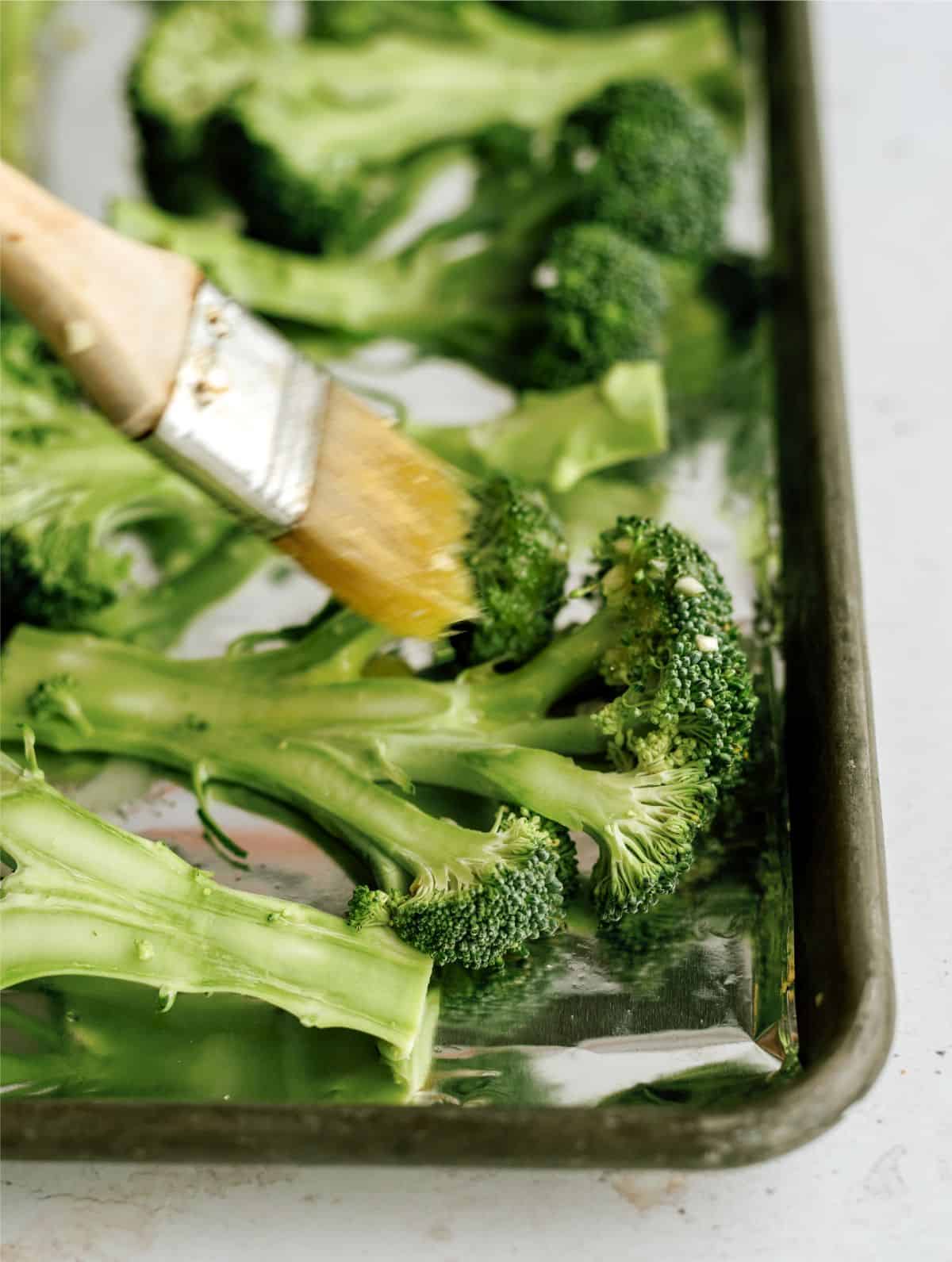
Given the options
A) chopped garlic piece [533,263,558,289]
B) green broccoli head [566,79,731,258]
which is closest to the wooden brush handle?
chopped garlic piece [533,263,558,289]

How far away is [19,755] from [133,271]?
1.99ft

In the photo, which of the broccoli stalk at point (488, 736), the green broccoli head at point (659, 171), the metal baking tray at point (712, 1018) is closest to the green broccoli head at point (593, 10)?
the green broccoli head at point (659, 171)

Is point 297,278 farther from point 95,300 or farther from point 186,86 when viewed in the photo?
point 95,300

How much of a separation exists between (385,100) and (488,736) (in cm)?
137

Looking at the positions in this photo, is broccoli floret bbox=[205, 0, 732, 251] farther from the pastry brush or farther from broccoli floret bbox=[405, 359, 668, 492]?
the pastry brush

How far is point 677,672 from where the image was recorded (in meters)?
1.53

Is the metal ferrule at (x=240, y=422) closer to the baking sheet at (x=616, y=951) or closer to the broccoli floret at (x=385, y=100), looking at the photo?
the baking sheet at (x=616, y=951)

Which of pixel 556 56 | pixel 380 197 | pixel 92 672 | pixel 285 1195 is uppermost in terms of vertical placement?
pixel 556 56

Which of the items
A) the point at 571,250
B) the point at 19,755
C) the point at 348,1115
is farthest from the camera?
the point at 571,250

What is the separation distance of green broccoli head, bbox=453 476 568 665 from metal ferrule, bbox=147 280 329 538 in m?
0.22

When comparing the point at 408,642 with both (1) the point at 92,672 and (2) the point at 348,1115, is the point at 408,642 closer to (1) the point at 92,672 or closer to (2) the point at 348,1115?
(1) the point at 92,672

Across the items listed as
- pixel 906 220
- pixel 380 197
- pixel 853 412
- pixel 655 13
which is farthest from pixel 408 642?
pixel 655 13

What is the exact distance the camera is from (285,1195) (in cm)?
145

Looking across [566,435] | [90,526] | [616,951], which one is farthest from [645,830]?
[90,526]
